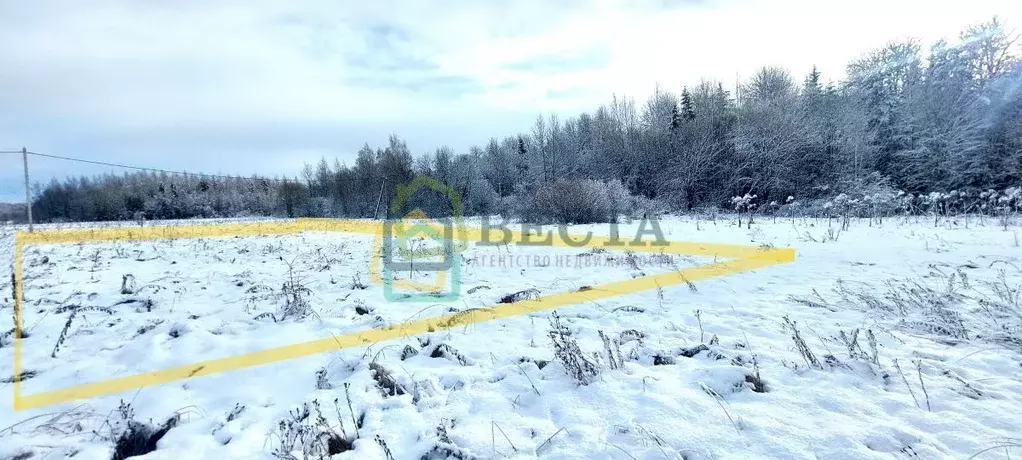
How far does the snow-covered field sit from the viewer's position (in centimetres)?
216

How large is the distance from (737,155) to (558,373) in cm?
3054

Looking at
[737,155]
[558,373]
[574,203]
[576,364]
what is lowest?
[558,373]

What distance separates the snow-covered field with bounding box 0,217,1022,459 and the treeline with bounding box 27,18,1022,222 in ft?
40.6

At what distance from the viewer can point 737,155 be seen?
2842 centimetres

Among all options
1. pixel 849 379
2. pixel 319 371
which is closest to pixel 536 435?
pixel 319 371

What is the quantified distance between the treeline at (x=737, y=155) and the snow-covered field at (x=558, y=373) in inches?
487

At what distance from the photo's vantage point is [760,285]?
5293mm

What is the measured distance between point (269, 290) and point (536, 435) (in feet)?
14.8
